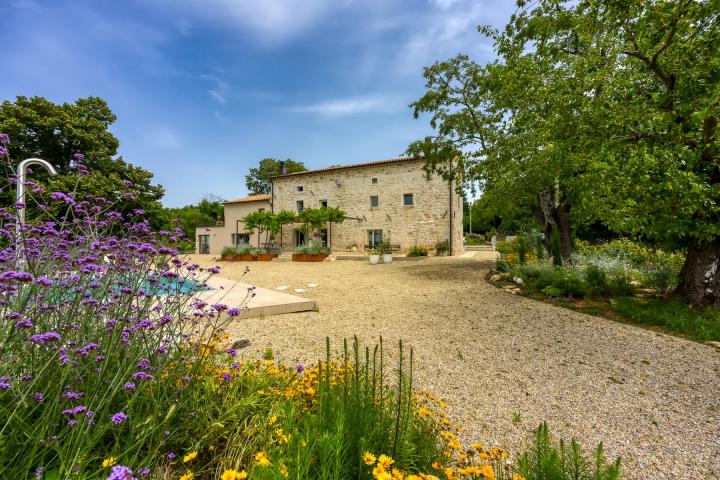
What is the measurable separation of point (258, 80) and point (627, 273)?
1172 centimetres

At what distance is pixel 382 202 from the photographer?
65.5 ft

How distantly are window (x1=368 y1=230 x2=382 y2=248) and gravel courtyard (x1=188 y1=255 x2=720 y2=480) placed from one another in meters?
13.9

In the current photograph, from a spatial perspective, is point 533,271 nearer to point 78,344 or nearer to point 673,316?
point 673,316

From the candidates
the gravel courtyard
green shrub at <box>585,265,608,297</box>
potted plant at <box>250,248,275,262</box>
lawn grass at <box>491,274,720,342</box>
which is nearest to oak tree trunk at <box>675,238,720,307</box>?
lawn grass at <box>491,274,720,342</box>

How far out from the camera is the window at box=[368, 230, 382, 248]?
66.6 feet

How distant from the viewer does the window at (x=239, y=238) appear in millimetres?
23891

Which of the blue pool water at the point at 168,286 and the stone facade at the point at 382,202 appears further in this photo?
the stone facade at the point at 382,202

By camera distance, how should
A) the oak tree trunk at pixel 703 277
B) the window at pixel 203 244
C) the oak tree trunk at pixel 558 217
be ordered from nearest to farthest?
the oak tree trunk at pixel 703 277 → the oak tree trunk at pixel 558 217 → the window at pixel 203 244

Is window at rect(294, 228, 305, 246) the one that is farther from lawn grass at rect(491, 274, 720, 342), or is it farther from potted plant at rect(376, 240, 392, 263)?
→ lawn grass at rect(491, 274, 720, 342)

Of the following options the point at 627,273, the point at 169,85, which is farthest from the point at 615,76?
the point at 169,85

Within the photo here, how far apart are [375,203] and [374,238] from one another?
227 cm

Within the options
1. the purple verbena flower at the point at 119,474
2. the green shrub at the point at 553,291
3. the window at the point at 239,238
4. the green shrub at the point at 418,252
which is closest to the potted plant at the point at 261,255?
the window at the point at 239,238

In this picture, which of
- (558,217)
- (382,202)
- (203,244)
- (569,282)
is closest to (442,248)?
(382,202)

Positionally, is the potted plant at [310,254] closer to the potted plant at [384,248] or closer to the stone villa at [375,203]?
the potted plant at [384,248]
